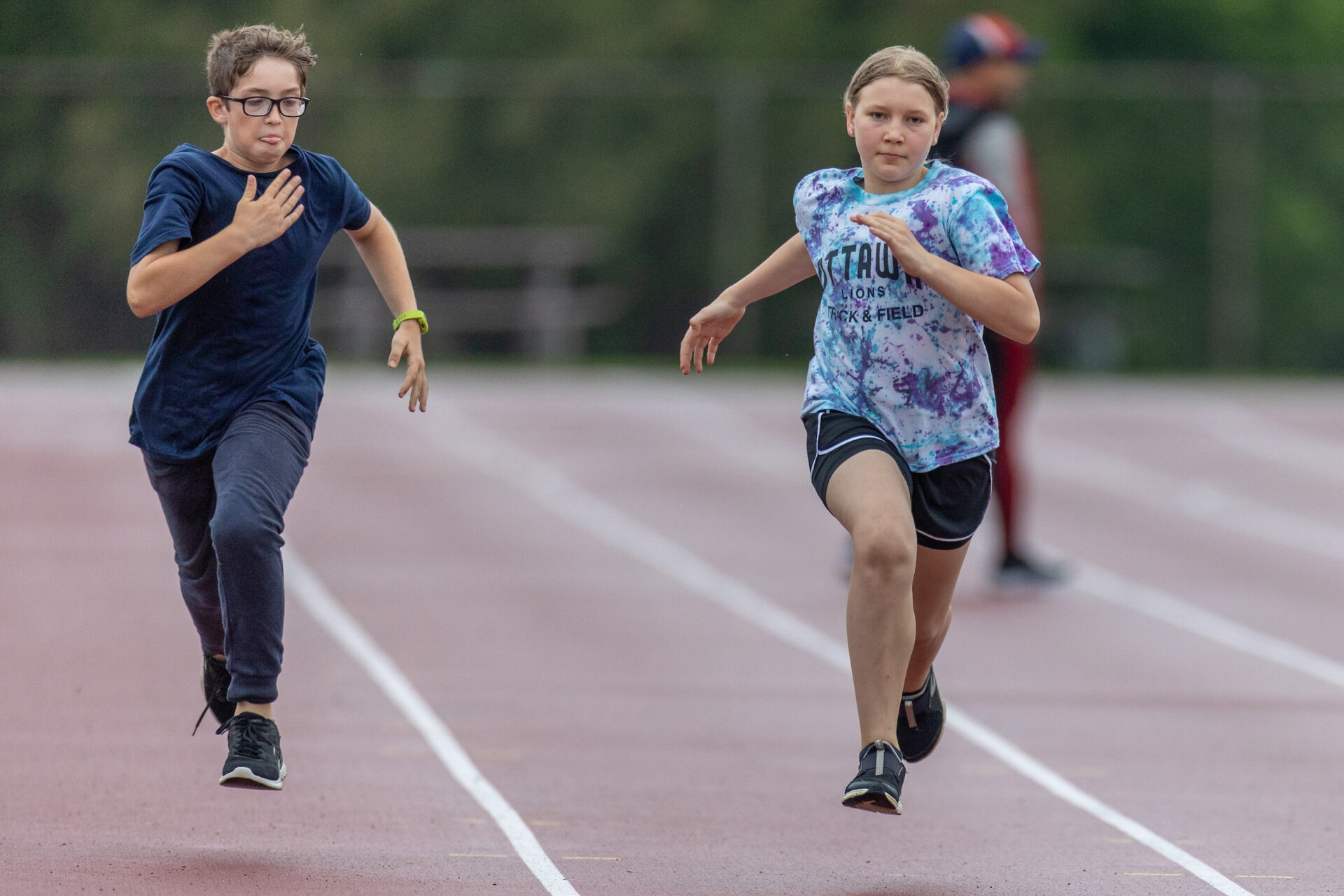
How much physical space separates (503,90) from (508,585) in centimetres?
1285

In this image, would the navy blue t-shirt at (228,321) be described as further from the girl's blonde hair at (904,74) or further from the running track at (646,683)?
the girl's blonde hair at (904,74)

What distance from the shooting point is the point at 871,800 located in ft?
15.2

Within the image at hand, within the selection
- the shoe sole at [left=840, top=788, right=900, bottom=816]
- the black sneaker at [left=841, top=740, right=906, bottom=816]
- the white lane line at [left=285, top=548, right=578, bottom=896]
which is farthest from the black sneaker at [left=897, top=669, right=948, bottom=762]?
the white lane line at [left=285, top=548, right=578, bottom=896]

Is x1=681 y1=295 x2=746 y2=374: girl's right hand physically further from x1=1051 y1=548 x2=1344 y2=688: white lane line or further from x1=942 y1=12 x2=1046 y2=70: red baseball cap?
x1=942 y1=12 x2=1046 y2=70: red baseball cap

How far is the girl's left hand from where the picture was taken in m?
4.75

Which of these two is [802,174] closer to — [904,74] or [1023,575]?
[1023,575]

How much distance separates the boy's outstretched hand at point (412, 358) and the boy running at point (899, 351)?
966mm

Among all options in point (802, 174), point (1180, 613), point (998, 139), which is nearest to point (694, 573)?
point (1180, 613)

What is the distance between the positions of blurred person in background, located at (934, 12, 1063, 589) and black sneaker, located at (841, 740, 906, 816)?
186 inches

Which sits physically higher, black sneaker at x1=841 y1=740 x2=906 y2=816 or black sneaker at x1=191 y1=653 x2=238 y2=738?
black sneaker at x1=841 y1=740 x2=906 y2=816

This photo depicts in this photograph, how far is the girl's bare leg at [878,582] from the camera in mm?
4852

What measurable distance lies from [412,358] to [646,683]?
3298 mm

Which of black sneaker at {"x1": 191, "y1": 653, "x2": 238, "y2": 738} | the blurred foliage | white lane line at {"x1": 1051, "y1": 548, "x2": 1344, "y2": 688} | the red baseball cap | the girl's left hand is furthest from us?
the blurred foliage

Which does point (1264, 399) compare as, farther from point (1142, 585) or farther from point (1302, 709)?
point (1302, 709)
